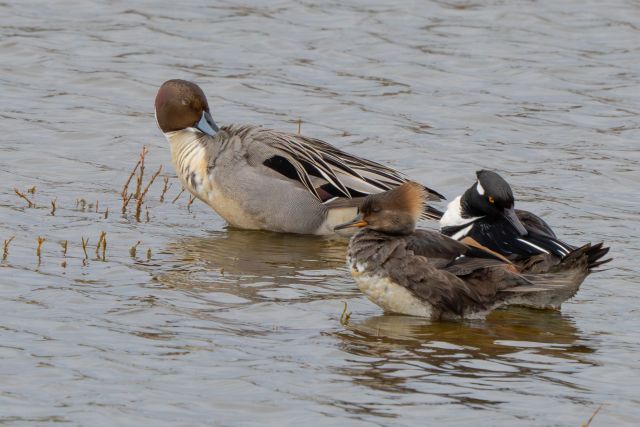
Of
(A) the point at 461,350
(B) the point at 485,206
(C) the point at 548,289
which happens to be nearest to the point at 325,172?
(B) the point at 485,206

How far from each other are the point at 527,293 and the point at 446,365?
4.01ft

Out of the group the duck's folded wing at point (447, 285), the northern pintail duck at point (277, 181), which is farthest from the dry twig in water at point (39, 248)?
the duck's folded wing at point (447, 285)

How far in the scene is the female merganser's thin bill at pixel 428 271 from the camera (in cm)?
784

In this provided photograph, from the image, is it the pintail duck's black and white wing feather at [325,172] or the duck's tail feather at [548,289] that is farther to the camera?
the pintail duck's black and white wing feather at [325,172]

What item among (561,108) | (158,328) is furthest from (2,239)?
(561,108)

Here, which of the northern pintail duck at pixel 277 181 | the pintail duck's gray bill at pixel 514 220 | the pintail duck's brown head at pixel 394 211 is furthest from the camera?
the northern pintail duck at pixel 277 181

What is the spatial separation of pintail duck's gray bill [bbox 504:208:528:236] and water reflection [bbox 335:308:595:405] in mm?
480

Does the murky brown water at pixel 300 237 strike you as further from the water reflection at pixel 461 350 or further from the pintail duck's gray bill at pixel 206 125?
the pintail duck's gray bill at pixel 206 125

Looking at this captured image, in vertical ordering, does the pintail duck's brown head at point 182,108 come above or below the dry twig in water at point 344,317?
above

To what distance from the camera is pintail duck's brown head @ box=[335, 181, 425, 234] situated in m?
8.00

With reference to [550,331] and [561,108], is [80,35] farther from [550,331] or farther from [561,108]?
[550,331]

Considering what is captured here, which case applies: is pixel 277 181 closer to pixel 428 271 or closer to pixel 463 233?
pixel 463 233

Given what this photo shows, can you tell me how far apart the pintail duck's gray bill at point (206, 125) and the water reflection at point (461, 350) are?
2892 mm

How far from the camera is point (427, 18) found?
16141 millimetres
